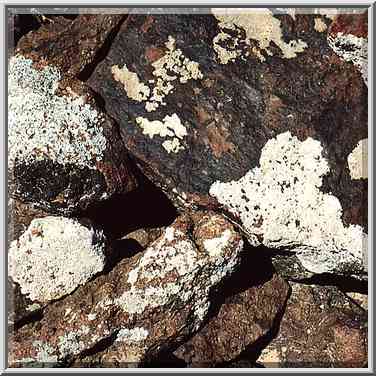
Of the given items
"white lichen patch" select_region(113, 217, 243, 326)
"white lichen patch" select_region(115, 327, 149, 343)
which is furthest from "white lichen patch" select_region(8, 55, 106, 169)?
"white lichen patch" select_region(115, 327, 149, 343)

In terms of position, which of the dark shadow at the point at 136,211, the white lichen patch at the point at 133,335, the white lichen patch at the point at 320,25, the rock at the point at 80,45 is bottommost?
the white lichen patch at the point at 133,335

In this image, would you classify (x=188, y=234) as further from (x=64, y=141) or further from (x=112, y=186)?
(x=64, y=141)

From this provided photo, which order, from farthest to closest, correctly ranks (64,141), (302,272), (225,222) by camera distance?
(302,272)
(225,222)
(64,141)

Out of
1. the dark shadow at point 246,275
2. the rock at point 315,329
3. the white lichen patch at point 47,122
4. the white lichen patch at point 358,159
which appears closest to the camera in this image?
the white lichen patch at point 47,122

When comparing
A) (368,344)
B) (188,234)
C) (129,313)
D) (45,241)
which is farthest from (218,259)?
(368,344)

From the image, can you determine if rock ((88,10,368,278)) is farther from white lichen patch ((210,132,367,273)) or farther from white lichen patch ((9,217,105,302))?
white lichen patch ((9,217,105,302))

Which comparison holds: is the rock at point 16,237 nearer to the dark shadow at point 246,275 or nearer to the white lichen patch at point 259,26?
the dark shadow at point 246,275

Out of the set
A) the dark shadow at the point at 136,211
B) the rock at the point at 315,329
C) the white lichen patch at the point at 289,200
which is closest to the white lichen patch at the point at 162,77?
the dark shadow at the point at 136,211

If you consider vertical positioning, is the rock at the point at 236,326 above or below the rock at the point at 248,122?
below
